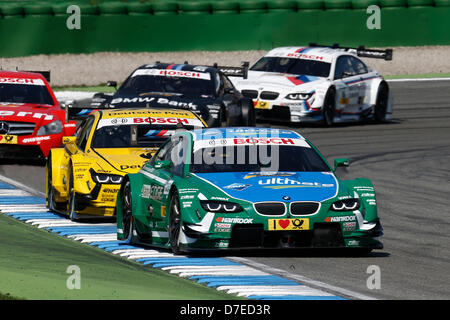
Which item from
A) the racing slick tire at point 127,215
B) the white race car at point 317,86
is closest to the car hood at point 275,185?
the racing slick tire at point 127,215

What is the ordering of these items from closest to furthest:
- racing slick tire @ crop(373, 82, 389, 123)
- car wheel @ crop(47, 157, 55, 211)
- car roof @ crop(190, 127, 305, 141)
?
car roof @ crop(190, 127, 305, 141)
car wheel @ crop(47, 157, 55, 211)
racing slick tire @ crop(373, 82, 389, 123)

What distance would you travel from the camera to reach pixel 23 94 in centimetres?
1942

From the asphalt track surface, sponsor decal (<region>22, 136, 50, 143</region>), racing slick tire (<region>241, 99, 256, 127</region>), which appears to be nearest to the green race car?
the asphalt track surface

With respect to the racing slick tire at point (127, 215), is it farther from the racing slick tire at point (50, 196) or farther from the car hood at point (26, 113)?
the car hood at point (26, 113)

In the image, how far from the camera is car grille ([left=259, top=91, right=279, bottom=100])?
22.5 m

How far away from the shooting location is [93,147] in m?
14.0

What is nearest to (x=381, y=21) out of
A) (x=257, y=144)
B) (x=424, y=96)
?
(x=424, y=96)

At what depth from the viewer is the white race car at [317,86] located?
73.9 ft

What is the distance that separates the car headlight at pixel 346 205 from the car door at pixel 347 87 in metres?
12.5

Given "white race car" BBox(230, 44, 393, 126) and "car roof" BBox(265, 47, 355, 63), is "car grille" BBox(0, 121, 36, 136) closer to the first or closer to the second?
"white race car" BBox(230, 44, 393, 126)

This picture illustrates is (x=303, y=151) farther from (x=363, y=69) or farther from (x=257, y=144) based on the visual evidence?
(x=363, y=69)

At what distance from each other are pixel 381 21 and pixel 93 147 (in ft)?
58.1

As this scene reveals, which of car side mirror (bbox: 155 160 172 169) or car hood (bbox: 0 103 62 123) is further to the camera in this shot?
car hood (bbox: 0 103 62 123)

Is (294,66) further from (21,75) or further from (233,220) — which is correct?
(233,220)
